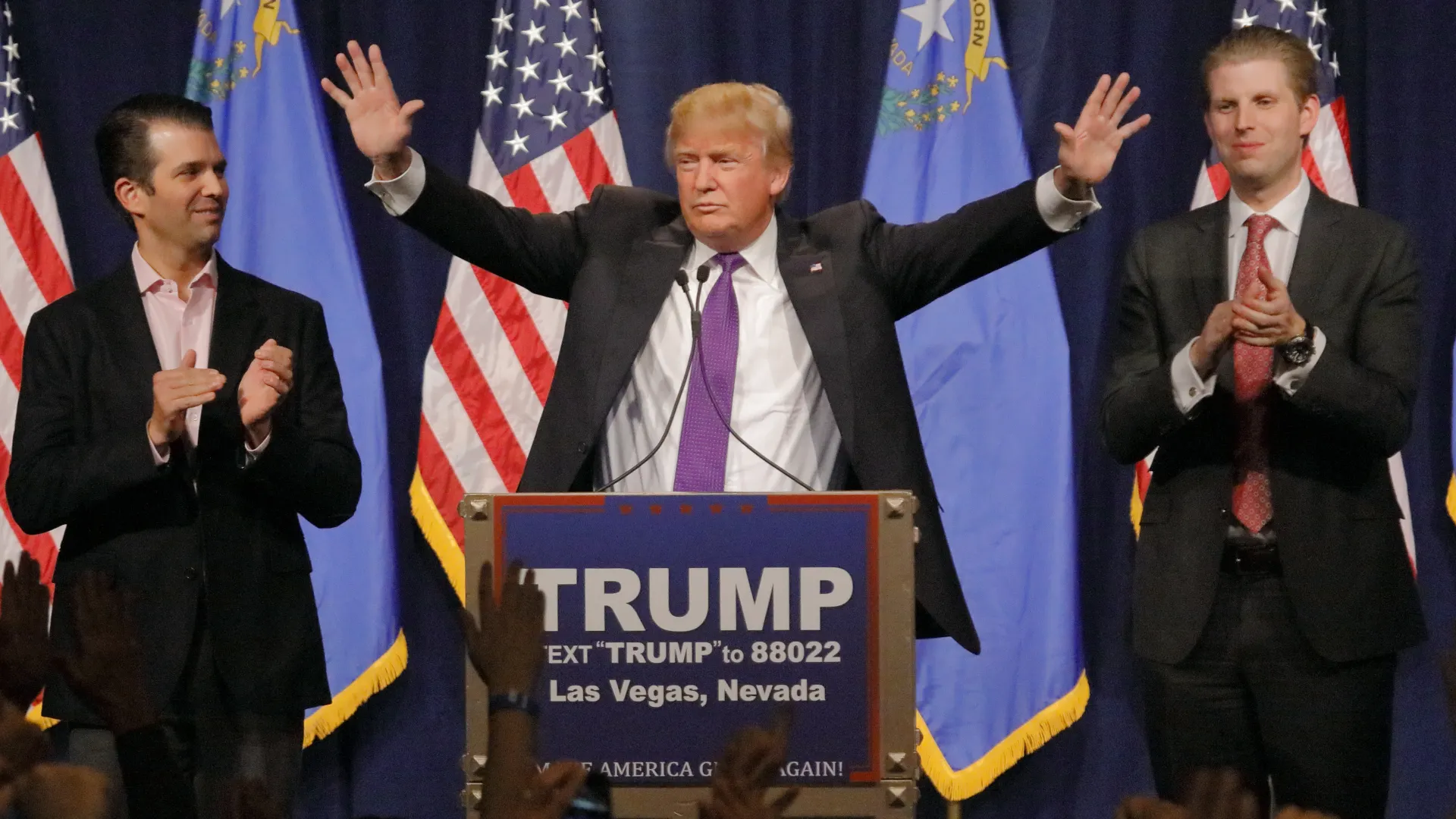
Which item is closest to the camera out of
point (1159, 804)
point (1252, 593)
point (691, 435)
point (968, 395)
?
point (1159, 804)

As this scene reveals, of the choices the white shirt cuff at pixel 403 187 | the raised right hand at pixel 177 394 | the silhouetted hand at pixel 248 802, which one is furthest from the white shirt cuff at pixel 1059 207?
the silhouetted hand at pixel 248 802

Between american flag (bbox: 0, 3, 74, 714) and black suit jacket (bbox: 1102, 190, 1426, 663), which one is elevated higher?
Result: american flag (bbox: 0, 3, 74, 714)

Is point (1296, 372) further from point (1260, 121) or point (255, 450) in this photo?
point (255, 450)

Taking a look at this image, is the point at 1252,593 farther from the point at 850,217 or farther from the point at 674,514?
the point at 674,514

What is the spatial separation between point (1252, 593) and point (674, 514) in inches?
48.2

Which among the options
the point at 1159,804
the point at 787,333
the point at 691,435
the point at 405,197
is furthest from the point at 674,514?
the point at 1159,804

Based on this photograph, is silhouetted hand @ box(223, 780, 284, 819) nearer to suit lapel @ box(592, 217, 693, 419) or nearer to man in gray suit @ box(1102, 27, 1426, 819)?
suit lapel @ box(592, 217, 693, 419)

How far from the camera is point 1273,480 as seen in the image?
3014mm

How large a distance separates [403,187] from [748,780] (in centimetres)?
185

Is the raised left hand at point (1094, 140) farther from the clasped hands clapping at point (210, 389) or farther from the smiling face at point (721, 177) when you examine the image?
the clasped hands clapping at point (210, 389)

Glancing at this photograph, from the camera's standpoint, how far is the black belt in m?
3.02

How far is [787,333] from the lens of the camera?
2932mm

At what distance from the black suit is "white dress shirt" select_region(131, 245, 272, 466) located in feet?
5.44

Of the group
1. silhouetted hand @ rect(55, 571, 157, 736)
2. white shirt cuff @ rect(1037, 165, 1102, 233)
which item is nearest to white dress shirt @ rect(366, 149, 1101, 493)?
white shirt cuff @ rect(1037, 165, 1102, 233)
